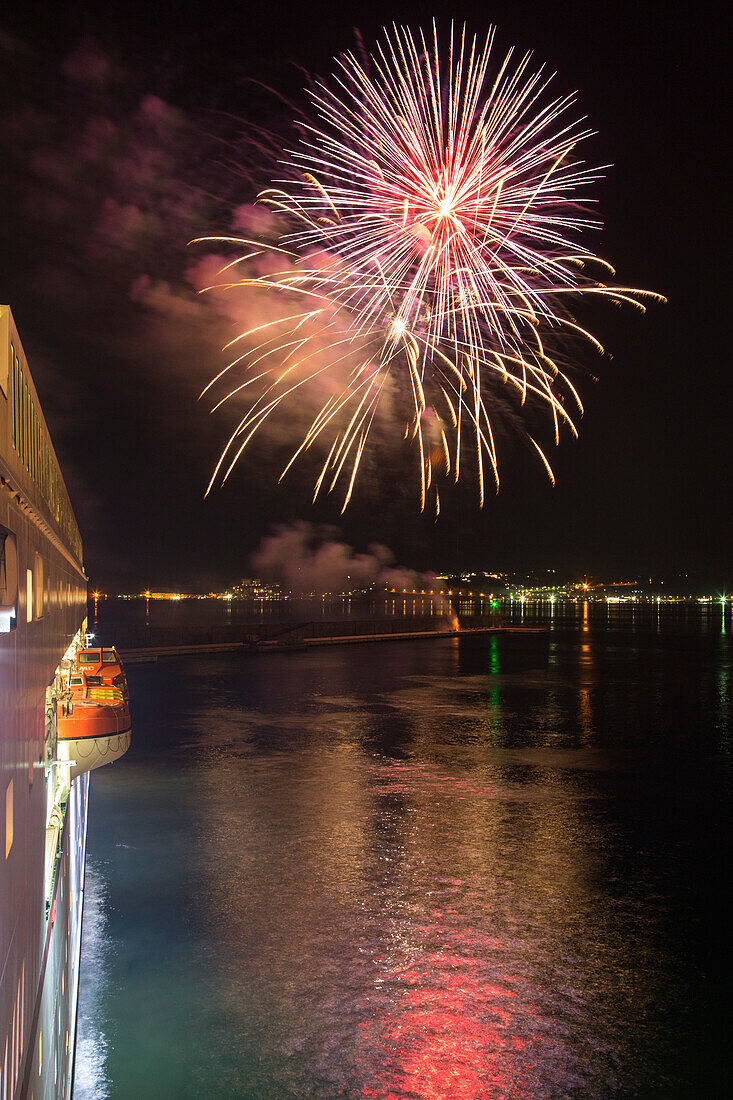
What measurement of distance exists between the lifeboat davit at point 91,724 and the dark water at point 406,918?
165cm

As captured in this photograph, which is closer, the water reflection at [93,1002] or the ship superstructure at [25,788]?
the ship superstructure at [25,788]

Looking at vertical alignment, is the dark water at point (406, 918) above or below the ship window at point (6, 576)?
below

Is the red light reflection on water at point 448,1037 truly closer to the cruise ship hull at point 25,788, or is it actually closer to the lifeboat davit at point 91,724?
the cruise ship hull at point 25,788

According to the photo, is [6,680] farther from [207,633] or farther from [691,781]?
[207,633]

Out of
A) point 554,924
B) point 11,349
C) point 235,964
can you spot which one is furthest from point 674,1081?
point 11,349

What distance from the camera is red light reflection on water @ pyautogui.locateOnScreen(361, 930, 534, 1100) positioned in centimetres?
509

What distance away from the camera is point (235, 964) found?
6.73 meters

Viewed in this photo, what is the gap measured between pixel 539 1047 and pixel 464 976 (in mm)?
1062

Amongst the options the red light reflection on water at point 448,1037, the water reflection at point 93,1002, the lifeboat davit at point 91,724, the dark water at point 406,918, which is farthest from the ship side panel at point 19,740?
the lifeboat davit at point 91,724

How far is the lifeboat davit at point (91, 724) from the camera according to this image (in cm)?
686

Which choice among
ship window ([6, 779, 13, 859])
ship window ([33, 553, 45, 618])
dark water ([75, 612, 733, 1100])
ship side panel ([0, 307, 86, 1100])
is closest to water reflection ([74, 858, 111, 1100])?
dark water ([75, 612, 733, 1100])

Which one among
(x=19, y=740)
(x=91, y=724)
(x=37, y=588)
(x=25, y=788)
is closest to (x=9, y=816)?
(x=19, y=740)

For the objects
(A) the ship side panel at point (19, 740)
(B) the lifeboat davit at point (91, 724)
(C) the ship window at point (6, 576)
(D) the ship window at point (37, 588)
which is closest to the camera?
(C) the ship window at point (6, 576)

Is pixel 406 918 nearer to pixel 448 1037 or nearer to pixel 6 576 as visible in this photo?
pixel 448 1037
